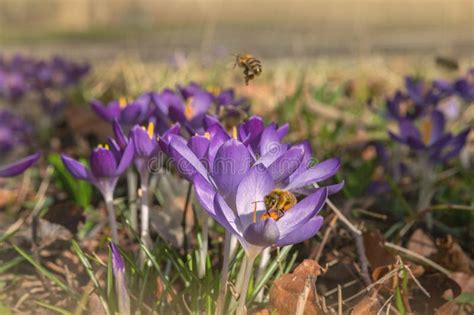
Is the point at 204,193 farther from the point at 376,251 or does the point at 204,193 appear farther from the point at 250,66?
the point at 250,66

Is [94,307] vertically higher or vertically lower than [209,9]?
lower

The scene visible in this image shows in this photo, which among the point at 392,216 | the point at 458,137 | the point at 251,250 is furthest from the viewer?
the point at 392,216

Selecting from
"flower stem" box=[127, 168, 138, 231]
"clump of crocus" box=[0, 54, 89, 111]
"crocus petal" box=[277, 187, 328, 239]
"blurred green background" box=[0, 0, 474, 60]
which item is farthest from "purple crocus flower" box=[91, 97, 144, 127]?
"blurred green background" box=[0, 0, 474, 60]

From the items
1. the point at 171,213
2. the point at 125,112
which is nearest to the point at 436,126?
the point at 171,213

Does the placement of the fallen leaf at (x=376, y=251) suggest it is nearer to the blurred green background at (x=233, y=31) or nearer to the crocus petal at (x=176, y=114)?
the crocus petal at (x=176, y=114)

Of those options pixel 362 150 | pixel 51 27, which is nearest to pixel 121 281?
pixel 362 150

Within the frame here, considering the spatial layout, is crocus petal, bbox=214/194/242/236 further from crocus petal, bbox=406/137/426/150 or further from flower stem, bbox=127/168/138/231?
crocus petal, bbox=406/137/426/150

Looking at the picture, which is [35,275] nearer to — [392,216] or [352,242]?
[352,242]
